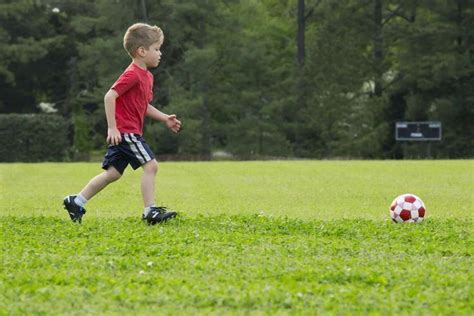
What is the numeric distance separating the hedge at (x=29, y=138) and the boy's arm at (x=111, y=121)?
99.3 ft

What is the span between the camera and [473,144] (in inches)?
1677

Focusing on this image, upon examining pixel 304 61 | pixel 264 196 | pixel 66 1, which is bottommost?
pixel 264 196

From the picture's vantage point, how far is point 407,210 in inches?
343

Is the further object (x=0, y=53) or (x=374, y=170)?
(x=0, y=53)

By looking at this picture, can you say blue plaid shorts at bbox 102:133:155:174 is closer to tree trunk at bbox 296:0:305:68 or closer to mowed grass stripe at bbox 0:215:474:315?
mowed grass stripe at bbox 0:215:474:315

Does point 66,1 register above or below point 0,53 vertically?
above

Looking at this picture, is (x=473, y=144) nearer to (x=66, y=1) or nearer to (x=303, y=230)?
(x=66, y=1)

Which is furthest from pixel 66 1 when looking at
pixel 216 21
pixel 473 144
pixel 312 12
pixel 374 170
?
pixel 374 170

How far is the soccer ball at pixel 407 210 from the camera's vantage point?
8656 mm

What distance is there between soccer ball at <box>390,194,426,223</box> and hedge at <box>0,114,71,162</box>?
3048 centimetres

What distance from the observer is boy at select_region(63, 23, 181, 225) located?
8.16m

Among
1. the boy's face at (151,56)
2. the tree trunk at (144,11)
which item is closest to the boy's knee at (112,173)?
the boy's face at (151,56)

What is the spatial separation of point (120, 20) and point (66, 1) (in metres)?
4.94

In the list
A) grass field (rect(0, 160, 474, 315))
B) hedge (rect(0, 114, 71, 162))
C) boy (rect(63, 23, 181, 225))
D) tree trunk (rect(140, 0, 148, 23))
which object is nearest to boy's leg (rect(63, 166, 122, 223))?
boy (rect(63, 23, 181, 225))
